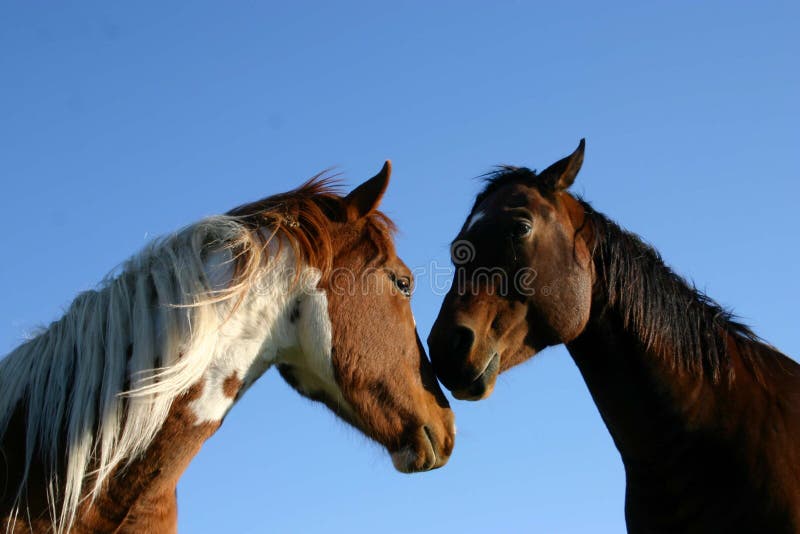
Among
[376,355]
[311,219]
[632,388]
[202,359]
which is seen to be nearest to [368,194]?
[311,219]

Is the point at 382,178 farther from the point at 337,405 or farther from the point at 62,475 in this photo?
the point at 62,475

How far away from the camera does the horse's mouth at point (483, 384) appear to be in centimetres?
535

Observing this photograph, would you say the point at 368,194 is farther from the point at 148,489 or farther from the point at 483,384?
the point at 148,489

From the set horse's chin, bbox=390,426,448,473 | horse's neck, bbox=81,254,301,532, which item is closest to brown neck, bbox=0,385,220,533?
horse's neck, bbox=81,254,301,532

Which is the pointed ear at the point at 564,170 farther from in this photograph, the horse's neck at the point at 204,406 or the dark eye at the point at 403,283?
the horse's neck at the point at 204,406

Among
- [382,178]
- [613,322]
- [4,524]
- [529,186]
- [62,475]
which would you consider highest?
[529,186]

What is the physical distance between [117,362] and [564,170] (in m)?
3.47

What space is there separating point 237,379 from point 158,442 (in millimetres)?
448

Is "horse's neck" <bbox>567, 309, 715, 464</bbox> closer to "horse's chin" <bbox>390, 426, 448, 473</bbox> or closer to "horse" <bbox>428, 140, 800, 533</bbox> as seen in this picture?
"horse" <bbox>428, 140, 800, 533</bbox>

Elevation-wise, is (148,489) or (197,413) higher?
(197,413)

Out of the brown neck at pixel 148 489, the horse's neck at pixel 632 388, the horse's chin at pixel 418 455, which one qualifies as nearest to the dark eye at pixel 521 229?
the horse's neck at pixel 632 388

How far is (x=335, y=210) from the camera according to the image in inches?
173

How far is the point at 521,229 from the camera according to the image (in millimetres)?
5566

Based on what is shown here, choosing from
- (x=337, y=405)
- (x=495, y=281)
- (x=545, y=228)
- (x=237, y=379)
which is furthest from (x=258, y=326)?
(x=545, y=228)
